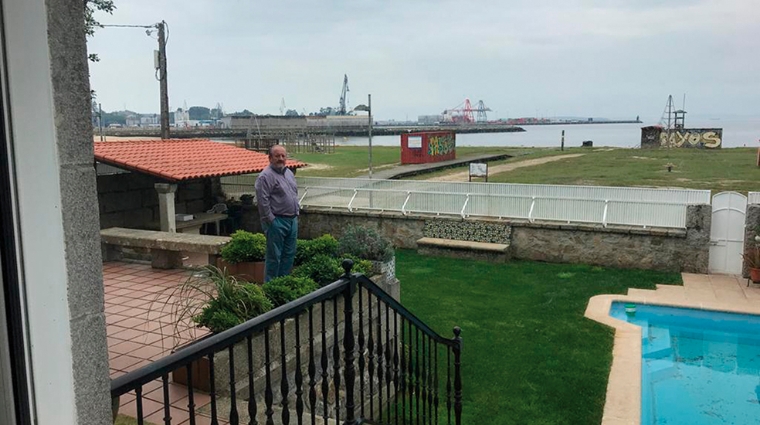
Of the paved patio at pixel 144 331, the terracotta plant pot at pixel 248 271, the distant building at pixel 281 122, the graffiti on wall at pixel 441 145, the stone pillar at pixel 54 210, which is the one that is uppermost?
the distant building at pixel 281 122

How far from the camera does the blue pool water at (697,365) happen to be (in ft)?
21.9

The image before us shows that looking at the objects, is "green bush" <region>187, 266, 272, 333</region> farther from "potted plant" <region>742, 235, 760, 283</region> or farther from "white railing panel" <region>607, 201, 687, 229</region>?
"potted plant" <region>742, 235, 760, 283</region>

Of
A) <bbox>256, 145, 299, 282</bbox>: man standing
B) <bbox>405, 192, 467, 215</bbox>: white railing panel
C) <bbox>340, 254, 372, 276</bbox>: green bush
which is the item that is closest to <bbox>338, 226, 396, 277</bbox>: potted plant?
<bbox>340, 254, 372, 276</bbox>: green bush

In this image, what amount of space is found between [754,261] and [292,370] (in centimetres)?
925

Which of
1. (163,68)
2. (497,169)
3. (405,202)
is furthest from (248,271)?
(497,169)

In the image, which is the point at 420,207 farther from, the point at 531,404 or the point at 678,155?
the point at 678,155

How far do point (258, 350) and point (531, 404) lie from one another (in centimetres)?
297

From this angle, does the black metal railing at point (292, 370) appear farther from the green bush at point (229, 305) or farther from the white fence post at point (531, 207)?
the white fence post at point (531, 207)

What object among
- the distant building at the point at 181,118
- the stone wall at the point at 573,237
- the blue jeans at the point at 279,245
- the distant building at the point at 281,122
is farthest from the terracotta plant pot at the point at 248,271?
the distant building at the point at 181,118

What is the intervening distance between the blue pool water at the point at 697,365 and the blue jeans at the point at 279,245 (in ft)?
14.2

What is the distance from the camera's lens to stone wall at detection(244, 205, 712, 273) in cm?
1197

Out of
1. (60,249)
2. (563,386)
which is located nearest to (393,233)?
(563,386)

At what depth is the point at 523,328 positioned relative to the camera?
872 centimetres

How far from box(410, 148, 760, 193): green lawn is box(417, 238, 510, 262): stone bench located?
10.1 metres
